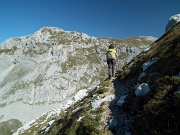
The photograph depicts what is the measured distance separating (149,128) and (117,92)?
639cm

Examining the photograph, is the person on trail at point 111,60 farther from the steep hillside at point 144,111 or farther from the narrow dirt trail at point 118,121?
the narrow dirt trail at point 118,121

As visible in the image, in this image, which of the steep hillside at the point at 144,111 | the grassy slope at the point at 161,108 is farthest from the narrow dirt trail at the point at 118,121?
the grassy slope at the point at 161,108

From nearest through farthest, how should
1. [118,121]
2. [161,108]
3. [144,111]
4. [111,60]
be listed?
[161,108]
[144,111]
[118,121]
[111,60]

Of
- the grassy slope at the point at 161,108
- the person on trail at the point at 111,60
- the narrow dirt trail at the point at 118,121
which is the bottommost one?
the narrow dirt trail at the point at 118,121

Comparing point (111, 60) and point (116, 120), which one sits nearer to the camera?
point (116, 120)

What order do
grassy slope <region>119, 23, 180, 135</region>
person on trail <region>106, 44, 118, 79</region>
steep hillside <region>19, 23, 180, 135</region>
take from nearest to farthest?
grassy slope <region>119, 23, 180, 135</region> → steep hillside <region>19, 23, 180, 135</region> → person on trail <region>106, 44, 118, 79</region>

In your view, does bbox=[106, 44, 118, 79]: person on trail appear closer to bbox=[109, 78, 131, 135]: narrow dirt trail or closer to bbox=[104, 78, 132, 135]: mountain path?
bbox=[104, 78, 132, 135]: mountain path

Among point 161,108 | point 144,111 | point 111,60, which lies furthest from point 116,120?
point 111,60

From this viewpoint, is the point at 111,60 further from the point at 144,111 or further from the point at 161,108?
the point at 161,108

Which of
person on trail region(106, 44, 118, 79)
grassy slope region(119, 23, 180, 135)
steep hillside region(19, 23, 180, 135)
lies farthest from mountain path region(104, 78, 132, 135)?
person on trail region(106, 44, 118, 79)

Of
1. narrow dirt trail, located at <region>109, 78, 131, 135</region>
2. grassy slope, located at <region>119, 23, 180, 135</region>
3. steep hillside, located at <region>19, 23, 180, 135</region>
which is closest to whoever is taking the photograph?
grassy slope, located at <region>119, 23, 180, 135</region>

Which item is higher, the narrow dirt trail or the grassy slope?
the grassy slope

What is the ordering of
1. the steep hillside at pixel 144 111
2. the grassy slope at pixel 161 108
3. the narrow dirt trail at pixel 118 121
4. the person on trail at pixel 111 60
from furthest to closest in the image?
the person on trail at pixel 111 60
the narrow dirt trail at pixel 118 121
the steep hillside at pixel 144 111
the grassy slope at pixel 161 108

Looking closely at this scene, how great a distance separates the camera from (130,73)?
13977mm
